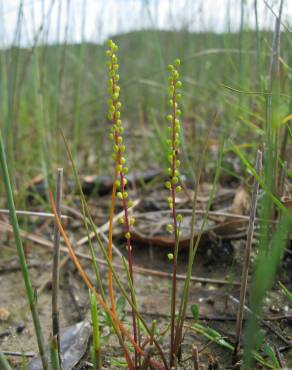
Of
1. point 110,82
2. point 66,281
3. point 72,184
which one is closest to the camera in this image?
point 110,82

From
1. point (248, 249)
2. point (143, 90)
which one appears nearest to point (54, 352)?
point (248, 249)

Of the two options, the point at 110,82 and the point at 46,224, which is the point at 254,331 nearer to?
the point at 110,82

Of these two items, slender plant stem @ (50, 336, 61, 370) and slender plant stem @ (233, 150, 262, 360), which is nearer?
slender plant stem @ (50, 336, 61, 370)

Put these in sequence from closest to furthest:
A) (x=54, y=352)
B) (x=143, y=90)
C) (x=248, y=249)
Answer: (x=54, y=352) < (x=248, y=249) < (x=143, y=90)

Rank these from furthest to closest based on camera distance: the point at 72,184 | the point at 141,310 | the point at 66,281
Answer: the point at 72,184 < the point at 66,281 < the point at 141,310

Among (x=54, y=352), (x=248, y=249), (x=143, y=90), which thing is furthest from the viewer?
(x=143, y=90)

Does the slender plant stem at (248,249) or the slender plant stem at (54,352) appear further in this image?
the slender plant stem at (248,249)

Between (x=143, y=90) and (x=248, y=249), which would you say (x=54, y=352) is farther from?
(x=143, y=90)

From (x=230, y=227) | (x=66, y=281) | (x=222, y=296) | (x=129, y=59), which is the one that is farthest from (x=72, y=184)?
(x=129, y=59)

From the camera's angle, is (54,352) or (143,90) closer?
(54,352)

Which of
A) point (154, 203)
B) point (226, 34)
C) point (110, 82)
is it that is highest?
point (226, 34)

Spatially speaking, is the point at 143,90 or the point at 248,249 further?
the point at 143,90
